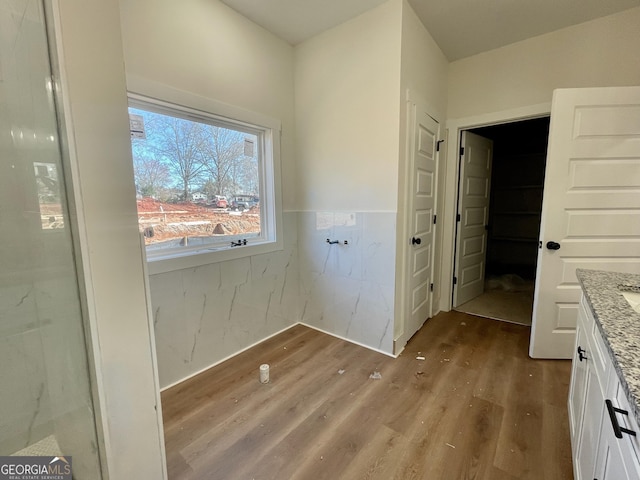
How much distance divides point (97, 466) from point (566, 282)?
9.53 feet

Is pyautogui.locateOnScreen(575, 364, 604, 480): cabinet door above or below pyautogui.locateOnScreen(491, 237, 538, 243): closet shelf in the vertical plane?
below

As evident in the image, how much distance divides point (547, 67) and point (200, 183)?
121 inches

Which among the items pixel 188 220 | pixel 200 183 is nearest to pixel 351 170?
pixel 200 183

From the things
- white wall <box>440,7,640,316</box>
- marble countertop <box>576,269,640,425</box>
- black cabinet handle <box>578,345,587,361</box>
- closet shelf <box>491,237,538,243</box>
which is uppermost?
white wall <box>440,7,640,316</box>

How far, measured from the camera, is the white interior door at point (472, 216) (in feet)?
9.94

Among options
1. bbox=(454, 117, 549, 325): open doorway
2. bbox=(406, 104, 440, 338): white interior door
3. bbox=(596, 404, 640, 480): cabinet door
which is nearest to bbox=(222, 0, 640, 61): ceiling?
bbox=(406, 104, 440, 338): white interior door

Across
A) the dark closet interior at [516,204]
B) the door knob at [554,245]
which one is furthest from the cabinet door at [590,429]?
the dark closet interior at [516,204]

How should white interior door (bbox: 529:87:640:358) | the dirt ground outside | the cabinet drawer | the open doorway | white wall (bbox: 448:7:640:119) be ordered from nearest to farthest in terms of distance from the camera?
the cabinet drawer
the dirt ground outside
white interior door (bbox: 529:87:640:358)
white wall (bbox: 448:7:640:119)
the open doorway

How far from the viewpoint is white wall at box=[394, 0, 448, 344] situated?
208 centimetres

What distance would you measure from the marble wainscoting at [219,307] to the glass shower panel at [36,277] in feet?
2.47

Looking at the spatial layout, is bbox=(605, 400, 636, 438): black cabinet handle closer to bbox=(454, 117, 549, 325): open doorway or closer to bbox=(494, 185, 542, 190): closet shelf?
bbox=(454, 117, 549, 325): open doorway

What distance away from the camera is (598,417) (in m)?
0.92

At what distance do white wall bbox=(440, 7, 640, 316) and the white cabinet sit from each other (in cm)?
187

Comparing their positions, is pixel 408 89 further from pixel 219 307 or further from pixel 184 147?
pixel 219 307
